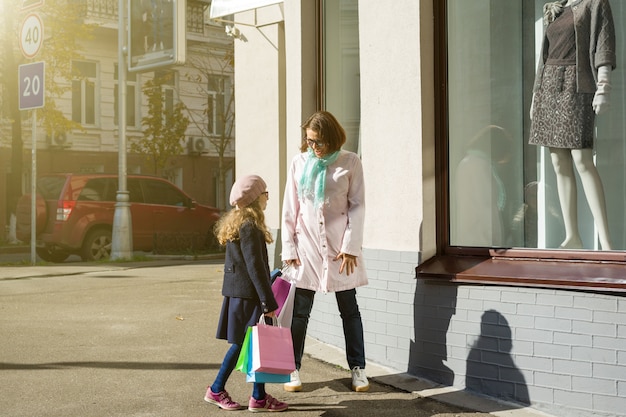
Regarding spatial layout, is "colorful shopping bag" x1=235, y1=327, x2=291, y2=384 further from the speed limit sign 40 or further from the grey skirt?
the speed limit sign 40

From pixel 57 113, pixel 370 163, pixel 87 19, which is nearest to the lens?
pixel 370 163

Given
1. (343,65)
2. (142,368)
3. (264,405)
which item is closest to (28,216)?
(343,65)

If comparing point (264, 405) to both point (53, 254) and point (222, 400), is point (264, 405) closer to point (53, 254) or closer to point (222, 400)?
point (222, 400)

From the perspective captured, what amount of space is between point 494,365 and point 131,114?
1021 inches

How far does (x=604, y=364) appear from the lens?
515cm

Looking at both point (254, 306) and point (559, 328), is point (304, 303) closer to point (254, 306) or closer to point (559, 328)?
point (254, 306)

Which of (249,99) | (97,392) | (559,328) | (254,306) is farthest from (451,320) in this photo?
(249,99)

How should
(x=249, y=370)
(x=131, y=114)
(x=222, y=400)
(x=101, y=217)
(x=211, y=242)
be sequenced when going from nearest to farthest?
1. (x=249, y=370)
2. (x=222, y=400)
3. (x=101, y=217)
4. (x=211, y=242)
5. (x=131, y=114)

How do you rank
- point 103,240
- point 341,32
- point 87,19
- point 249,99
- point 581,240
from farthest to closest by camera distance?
point 87,19 < point 103,240 < point 249,99 < point 341,32 < point 581,240

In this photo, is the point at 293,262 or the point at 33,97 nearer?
the point at 293,262

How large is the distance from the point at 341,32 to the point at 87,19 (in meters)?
22.9

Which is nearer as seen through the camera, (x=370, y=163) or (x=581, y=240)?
(x=581, y=240)

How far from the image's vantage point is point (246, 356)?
532cm

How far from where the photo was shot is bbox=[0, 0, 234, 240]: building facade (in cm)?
2728
